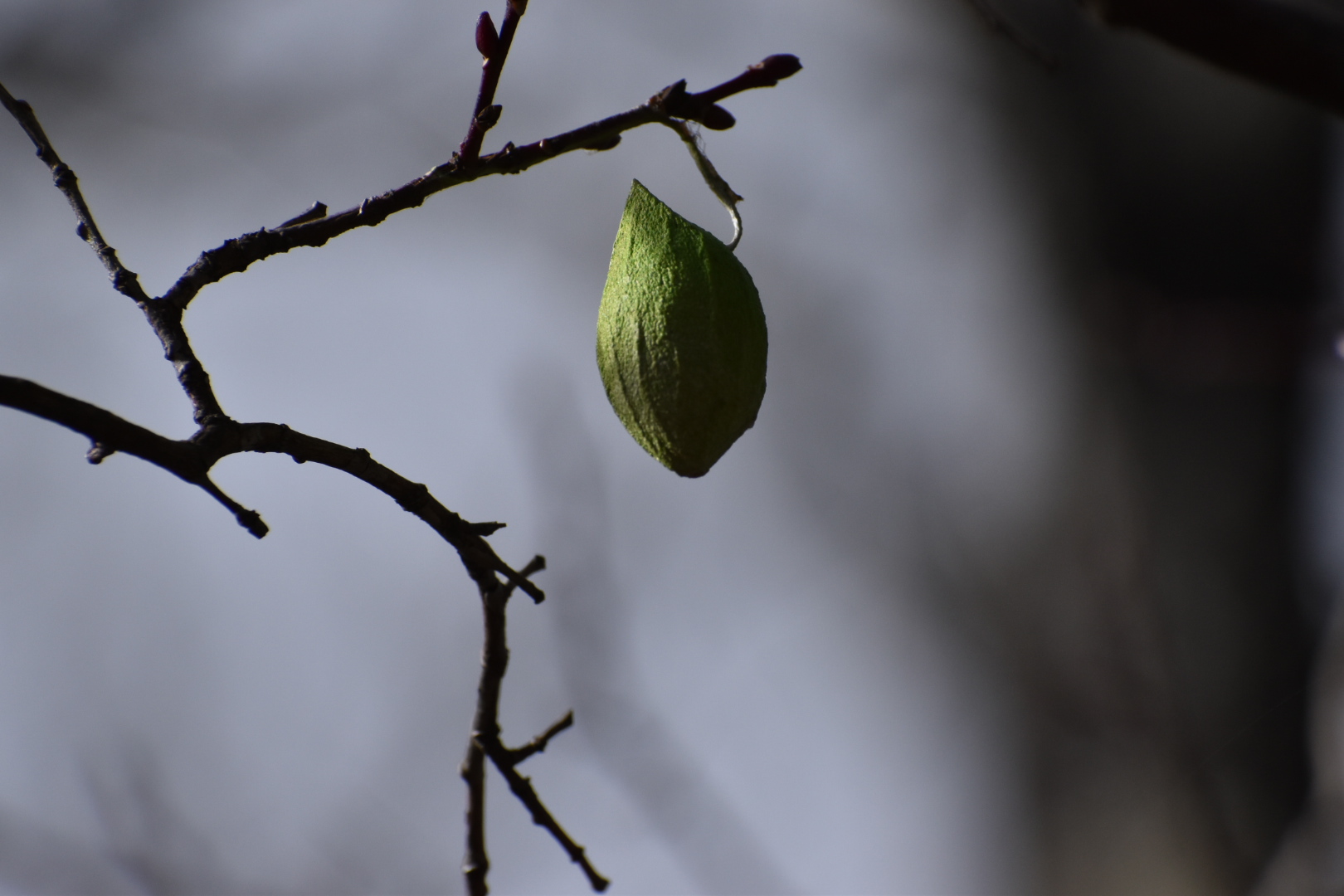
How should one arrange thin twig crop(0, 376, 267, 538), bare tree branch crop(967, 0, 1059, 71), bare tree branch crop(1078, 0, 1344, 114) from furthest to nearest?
bare tree branch crop(967, 0, 1059, 71) < bare tree branch crop(1078, 0, 1344, 114) < thin twig crop(0, 376, 267, 538)

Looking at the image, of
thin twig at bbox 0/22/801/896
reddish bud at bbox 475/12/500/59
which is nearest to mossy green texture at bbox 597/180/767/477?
thin twig at bbox 0/22/801/896

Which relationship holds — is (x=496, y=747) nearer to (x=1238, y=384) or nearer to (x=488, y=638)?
(x=488, y=638)

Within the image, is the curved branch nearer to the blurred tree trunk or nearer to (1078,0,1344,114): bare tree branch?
(1078,0,1344,114): bare tree branch

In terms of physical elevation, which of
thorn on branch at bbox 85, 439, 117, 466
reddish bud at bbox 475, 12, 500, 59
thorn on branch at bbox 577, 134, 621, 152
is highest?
reddish bud at bbox 475, 12, 500, 59

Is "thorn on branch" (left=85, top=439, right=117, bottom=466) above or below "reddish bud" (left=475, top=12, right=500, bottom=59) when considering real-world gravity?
below

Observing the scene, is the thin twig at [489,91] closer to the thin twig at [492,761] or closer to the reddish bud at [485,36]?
the reddish bud at [485,36]

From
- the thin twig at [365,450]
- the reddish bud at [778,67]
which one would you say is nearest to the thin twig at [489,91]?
the thin twig at [365,450]
